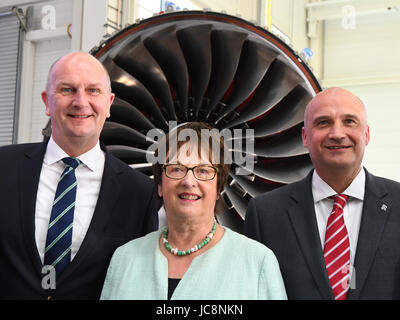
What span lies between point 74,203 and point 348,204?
84 cm

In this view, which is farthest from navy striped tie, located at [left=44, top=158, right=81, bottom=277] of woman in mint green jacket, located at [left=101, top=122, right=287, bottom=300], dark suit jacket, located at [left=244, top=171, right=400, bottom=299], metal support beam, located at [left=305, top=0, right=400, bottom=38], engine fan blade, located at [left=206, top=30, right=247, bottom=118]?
metal support beam, located at [left=305, top=0, right=400, bottom=38]

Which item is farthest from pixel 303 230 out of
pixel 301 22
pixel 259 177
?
pixel 301 22

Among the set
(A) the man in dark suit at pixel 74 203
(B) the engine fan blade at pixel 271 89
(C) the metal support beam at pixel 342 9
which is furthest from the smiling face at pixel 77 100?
(C) the metal support beam at pixel 342 9

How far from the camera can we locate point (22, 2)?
10.9 ft

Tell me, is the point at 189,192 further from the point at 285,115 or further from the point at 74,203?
the point at 285,115

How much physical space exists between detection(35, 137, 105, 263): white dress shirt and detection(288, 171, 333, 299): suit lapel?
63 centimetres

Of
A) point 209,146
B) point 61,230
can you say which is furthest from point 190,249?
point 61,230

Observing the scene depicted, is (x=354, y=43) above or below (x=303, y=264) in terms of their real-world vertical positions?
above

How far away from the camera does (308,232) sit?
4.74ft

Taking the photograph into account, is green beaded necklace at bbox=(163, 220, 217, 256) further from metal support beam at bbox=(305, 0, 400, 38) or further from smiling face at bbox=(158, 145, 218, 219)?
metal support beam at bbox=(305, 0, 400, 38)

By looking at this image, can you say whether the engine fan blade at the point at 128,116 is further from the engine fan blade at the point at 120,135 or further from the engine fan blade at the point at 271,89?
the engine fan blade at the point at 271,89

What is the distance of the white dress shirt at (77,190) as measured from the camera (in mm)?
1474

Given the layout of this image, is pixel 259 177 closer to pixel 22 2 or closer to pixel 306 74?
pixel 306 74

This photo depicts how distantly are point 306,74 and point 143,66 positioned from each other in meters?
0.75
